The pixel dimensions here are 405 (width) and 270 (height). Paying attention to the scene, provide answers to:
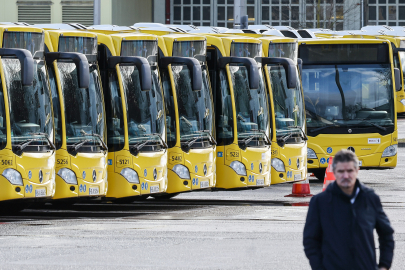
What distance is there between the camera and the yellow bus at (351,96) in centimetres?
1883

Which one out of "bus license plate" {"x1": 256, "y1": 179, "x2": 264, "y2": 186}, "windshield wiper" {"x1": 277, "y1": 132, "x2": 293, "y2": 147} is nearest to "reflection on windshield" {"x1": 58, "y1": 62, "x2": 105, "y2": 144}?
"bus license plate" {"x1": 256, "y1": 179, "x2": 264, "y2": 186}

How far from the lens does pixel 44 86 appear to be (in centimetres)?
1223

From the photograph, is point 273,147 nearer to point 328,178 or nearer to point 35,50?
point 328,178

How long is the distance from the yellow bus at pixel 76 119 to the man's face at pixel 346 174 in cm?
746

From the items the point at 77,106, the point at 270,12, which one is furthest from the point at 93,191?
the point at 270,12

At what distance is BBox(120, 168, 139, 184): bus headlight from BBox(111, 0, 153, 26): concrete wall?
3562 centimetres

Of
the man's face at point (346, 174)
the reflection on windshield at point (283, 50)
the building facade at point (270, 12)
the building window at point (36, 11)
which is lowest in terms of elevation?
the man's face at point (346, 174)

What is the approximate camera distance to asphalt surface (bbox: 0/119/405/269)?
30.1ft

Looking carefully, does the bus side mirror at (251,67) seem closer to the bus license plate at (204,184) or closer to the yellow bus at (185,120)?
the yellow bus at (185,120)

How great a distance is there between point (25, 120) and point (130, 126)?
1.89 m

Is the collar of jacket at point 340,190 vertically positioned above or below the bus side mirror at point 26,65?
below

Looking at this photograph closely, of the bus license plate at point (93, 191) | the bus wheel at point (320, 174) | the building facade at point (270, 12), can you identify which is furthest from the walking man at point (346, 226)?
the building facade at point (270, 12)

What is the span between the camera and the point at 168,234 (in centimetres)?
1120

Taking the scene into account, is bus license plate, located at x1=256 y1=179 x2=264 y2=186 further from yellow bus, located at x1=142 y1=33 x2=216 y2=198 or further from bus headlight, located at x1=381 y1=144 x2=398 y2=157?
bus headlight, located at x1=381 y1=144 x2=398 y2=157
